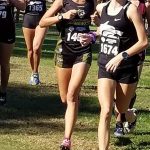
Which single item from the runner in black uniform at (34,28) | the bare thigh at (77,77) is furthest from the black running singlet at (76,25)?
the runner in black uniform at (34,28)

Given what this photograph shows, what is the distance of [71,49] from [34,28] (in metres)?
4.47

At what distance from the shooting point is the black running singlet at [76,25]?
24.0 ft

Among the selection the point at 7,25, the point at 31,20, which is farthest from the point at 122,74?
the point at 31,20

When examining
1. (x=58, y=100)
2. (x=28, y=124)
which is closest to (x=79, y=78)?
(x=28, y=124)

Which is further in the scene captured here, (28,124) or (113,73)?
(28,124)

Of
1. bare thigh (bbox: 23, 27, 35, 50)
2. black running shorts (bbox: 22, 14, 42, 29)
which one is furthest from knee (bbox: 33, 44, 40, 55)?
black running shorts (bbox: 22, 14, 42, 29)

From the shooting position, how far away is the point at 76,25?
24.1 ft

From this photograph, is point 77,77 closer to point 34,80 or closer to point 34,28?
point 34,28

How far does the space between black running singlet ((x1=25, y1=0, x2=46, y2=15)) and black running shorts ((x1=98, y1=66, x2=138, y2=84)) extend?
5.03 meters

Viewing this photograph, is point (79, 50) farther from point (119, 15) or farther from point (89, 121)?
point (89, 121)

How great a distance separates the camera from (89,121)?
A: 9.06m

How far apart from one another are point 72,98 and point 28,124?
5.68ft

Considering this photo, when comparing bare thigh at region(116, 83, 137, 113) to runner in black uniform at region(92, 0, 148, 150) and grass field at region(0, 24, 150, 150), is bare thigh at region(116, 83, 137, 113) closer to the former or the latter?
runner in black uniform at region(92, 0, 148, 150)

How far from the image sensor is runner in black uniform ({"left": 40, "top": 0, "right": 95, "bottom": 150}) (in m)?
7.16
